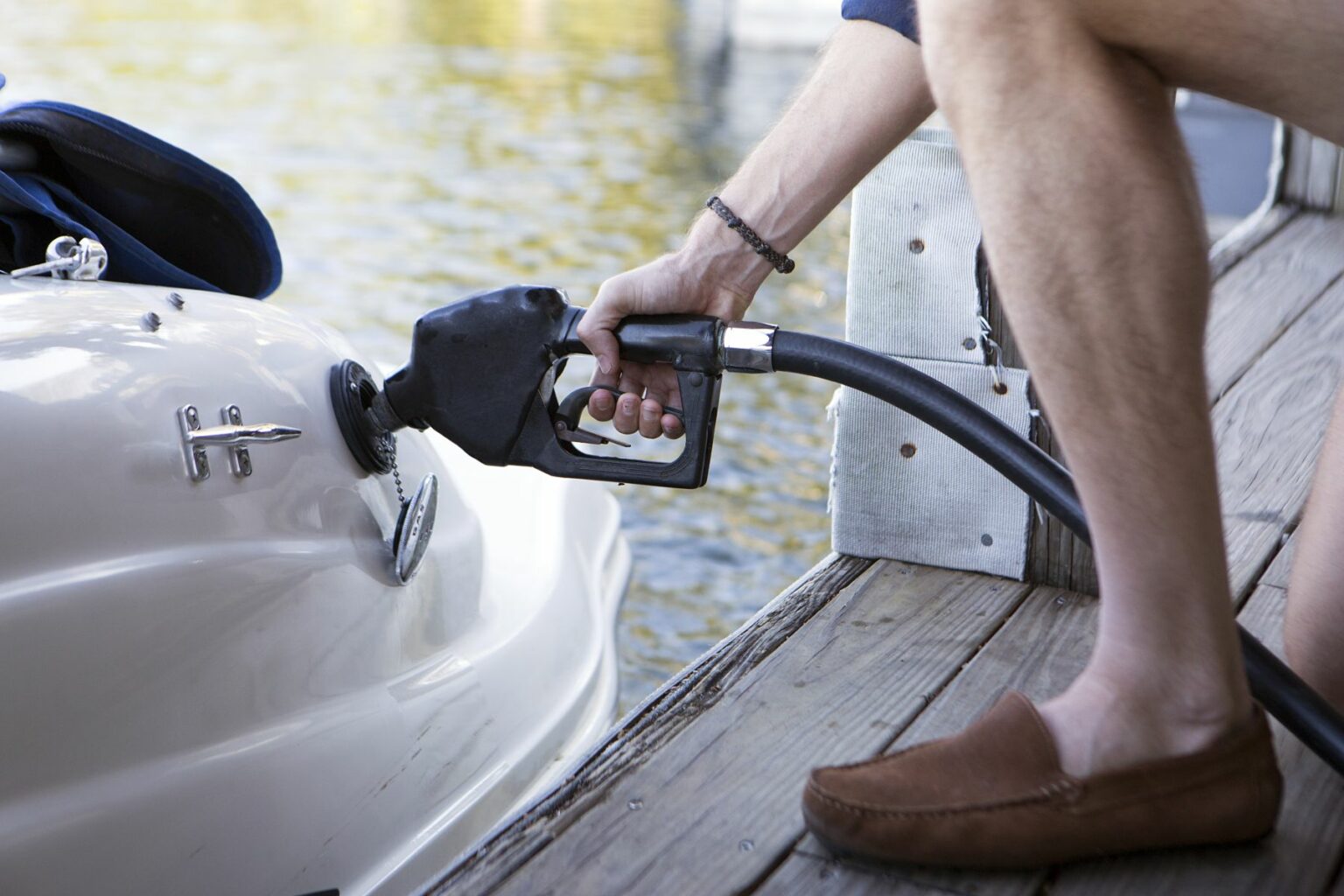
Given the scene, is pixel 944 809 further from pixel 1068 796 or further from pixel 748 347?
pixel 748 347

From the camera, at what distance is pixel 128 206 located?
1598mm

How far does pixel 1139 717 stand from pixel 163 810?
2.44 ft

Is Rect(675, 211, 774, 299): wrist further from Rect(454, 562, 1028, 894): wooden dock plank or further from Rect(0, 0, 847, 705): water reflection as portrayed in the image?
Rect(0, 0, 847, 705): water reflection

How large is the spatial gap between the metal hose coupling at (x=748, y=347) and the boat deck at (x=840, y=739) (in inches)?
10.3

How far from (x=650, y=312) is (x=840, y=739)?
41cm

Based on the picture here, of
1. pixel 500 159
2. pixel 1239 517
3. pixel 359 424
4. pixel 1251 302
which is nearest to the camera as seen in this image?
pixel 359 424

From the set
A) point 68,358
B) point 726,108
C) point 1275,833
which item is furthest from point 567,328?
point 726,108

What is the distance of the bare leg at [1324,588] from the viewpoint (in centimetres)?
122

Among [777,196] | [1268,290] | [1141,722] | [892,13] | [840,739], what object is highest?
[892,13]

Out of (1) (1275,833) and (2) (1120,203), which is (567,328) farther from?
(1) (1275,833)

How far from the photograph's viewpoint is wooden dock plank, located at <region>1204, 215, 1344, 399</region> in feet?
7.81

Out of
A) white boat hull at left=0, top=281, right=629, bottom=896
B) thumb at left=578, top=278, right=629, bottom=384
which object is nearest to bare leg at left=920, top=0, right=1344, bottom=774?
thumb at left=578, top=278, right=629, bottom=384

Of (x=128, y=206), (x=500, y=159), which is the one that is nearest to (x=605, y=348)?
(x=128, y=206)

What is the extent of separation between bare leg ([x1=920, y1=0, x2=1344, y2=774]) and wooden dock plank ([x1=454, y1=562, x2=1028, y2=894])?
0.29 m
